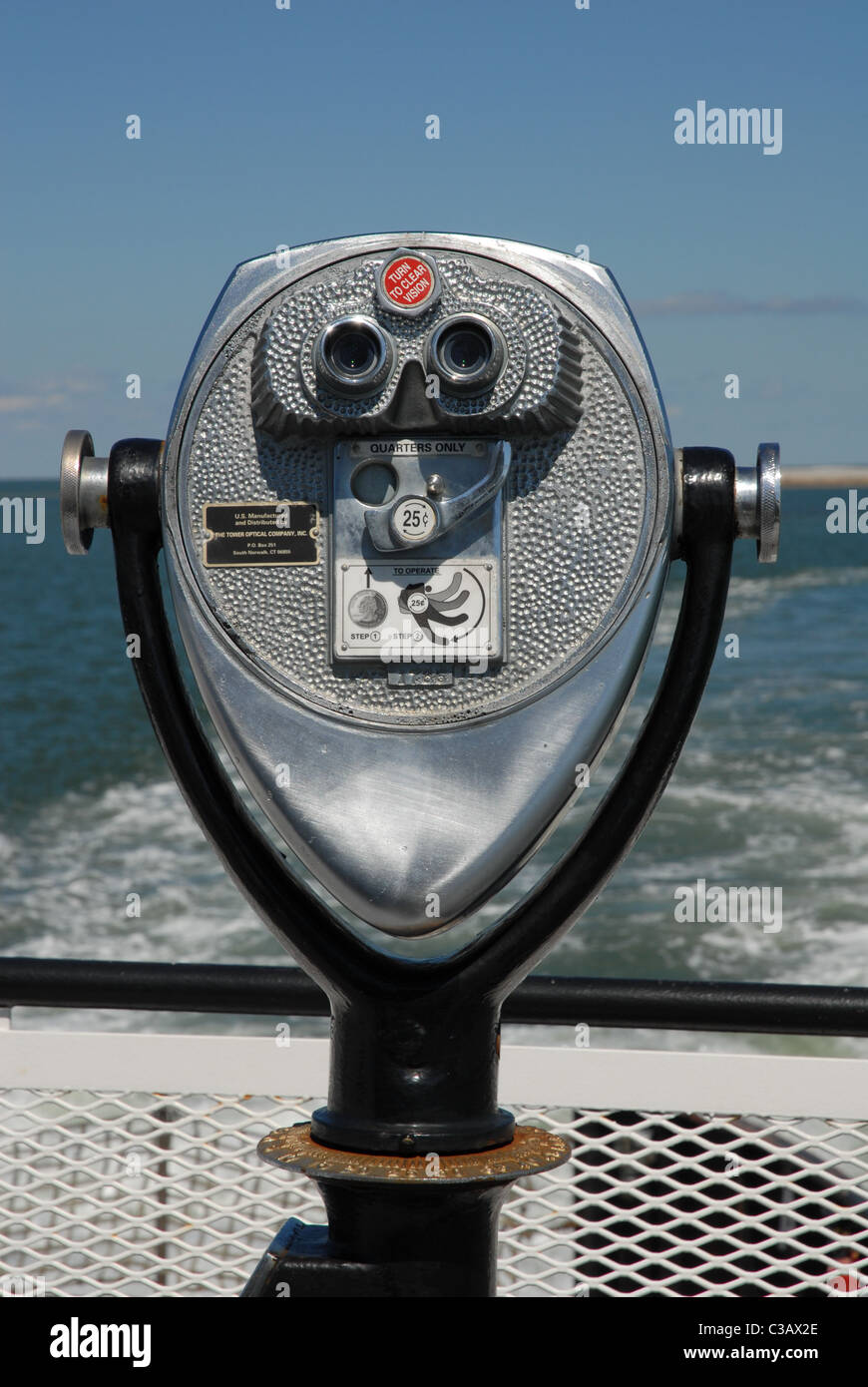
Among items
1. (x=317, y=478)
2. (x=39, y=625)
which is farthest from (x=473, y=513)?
(x=39, y=625)

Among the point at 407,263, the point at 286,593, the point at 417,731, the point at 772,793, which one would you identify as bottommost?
the point at 772,793

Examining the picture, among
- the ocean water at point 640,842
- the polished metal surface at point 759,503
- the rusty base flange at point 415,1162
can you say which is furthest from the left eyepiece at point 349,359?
the ocean water at point 640,842

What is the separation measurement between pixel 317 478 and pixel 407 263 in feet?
0.59

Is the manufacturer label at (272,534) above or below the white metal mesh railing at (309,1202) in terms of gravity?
above

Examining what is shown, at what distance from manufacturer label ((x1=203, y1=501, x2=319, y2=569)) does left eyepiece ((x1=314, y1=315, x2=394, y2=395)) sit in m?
0.10

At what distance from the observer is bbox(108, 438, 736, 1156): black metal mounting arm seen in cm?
127

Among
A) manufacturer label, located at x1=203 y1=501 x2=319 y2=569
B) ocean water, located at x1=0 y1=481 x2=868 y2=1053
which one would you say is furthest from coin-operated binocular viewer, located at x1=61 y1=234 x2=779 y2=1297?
ocean water, located at x1=0 y1=481 x2=868 y2=1053

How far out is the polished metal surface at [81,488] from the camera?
1.33m

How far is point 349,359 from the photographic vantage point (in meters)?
1.26

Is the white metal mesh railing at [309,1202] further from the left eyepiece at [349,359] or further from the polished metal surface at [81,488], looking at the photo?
the left eyepiece at [349,359]

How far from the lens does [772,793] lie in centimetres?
998

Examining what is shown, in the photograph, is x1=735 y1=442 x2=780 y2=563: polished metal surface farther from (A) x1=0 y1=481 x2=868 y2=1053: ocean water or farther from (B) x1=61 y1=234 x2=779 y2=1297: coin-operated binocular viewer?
(A) x1=0 y1=481 x2=868 y2=1053: ocean water
